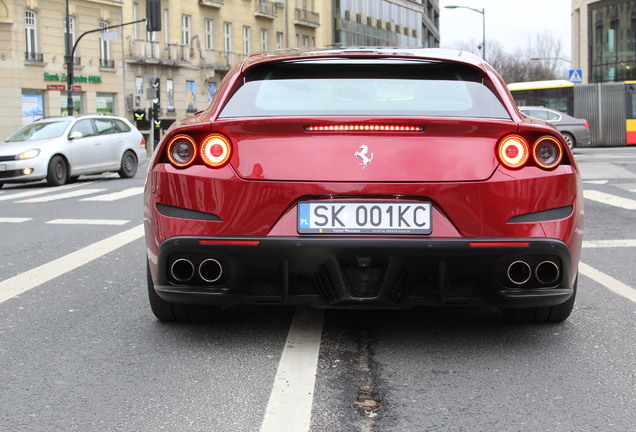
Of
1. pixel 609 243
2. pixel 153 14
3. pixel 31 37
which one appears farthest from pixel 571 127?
pixel 609 243

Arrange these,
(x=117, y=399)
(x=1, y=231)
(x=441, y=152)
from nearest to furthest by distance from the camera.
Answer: (x=117, y=399) → (x=441, y=152) → (x=1, y=231)

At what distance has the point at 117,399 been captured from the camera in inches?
136

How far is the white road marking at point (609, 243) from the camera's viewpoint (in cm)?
807

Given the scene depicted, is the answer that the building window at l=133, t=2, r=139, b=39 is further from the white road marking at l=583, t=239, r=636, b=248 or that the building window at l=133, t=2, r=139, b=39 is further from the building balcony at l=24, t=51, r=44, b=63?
the white road marking at l=583, t=239, r=636, b=248

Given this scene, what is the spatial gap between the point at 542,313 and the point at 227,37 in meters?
50.9

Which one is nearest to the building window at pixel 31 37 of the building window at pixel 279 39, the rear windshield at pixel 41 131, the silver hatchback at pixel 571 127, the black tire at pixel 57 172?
the rear windshield at pixel 41 131

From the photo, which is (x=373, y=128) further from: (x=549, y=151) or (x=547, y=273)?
(x=547, y=273)

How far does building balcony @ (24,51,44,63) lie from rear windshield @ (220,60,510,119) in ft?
120

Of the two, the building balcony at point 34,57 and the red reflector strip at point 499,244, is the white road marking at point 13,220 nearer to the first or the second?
the red reflector strip at point 499,244

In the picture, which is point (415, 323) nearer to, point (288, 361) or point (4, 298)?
point (288, 361)

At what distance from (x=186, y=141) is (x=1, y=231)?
20.3 ft

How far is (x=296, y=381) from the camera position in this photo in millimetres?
3656

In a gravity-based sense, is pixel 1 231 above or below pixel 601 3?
below

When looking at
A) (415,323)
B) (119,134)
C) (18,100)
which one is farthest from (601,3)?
(415,323)
